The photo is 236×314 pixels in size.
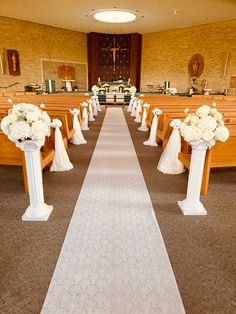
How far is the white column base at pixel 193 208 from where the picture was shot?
256 centimetres

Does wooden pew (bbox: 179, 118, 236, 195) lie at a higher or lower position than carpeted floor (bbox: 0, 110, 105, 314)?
higher

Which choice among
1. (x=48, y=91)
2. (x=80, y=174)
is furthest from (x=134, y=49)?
(x=80, y=174)

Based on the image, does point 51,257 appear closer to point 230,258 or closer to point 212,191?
point 230,258

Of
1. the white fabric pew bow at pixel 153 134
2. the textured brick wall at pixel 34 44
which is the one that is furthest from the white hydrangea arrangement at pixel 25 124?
the textured brick wall at pixel 34 44

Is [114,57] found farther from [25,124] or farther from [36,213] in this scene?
[36,213]

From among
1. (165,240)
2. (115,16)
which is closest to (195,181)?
(165,240)

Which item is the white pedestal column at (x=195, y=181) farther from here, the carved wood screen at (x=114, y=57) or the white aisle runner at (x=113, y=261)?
the carved wood screen at (x=114, y=57)

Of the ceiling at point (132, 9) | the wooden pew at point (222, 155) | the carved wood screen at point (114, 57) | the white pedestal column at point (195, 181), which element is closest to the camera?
the white pedestal column at point (195, 181)

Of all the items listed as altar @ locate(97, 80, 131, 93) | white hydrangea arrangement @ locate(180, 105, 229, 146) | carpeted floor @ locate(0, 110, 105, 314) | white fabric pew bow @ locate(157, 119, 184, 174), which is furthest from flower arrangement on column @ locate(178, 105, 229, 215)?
altar @ locate(97, 80, 131, 93)

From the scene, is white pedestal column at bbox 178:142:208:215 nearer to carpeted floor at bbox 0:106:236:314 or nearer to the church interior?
the church interior

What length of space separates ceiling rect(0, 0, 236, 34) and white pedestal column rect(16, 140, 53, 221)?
35.5ft

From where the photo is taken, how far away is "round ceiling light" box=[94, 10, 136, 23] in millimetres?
12750

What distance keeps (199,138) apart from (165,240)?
1031 mm

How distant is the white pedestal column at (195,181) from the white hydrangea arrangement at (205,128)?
0.38ft
